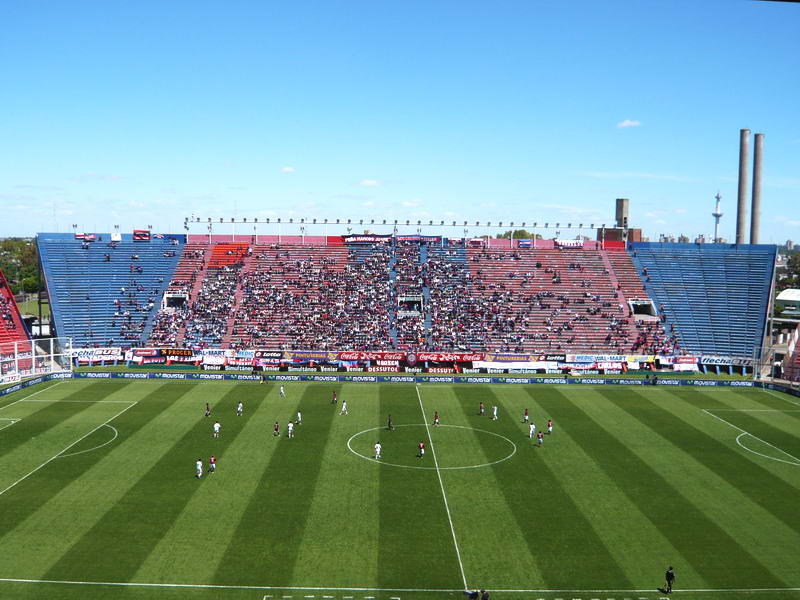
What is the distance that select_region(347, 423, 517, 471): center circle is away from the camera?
4262 cm

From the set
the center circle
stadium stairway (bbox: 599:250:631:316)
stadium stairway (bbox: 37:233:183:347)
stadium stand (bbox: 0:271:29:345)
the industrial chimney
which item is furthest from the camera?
the industrial chimney

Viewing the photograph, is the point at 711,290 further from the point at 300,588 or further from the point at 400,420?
the point at 300,588

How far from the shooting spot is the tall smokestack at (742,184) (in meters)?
102

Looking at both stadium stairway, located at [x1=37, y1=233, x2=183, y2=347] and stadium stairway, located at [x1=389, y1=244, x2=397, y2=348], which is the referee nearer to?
stadium stairway, located at [x1=389, y1=244, x2=397, y2=348]

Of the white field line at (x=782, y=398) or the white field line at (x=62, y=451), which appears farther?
the white field line at (x=782, y=398)

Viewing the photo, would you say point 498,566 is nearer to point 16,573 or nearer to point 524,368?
point 16,573

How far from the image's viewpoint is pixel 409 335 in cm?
8000

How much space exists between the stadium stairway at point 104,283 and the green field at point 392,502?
880 inches

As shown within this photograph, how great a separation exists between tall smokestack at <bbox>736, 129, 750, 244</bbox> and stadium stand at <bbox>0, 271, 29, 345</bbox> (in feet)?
316

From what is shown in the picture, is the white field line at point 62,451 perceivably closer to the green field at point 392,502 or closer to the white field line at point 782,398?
the green field at point 392,502

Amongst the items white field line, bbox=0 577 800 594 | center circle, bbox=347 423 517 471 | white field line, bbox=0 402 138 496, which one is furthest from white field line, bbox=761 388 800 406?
white field line, bbox=0 402 138 496

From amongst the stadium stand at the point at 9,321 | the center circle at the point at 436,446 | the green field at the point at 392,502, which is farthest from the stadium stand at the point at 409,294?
the center circle at the point at 436,446

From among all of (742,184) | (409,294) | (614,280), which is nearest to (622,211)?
(742,184)

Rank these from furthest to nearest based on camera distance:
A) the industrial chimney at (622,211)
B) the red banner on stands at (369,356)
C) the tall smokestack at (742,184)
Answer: the industrial chimney at (622,211)
the tall smokestack at (742,184)
the red banner on stands at (369,356)
